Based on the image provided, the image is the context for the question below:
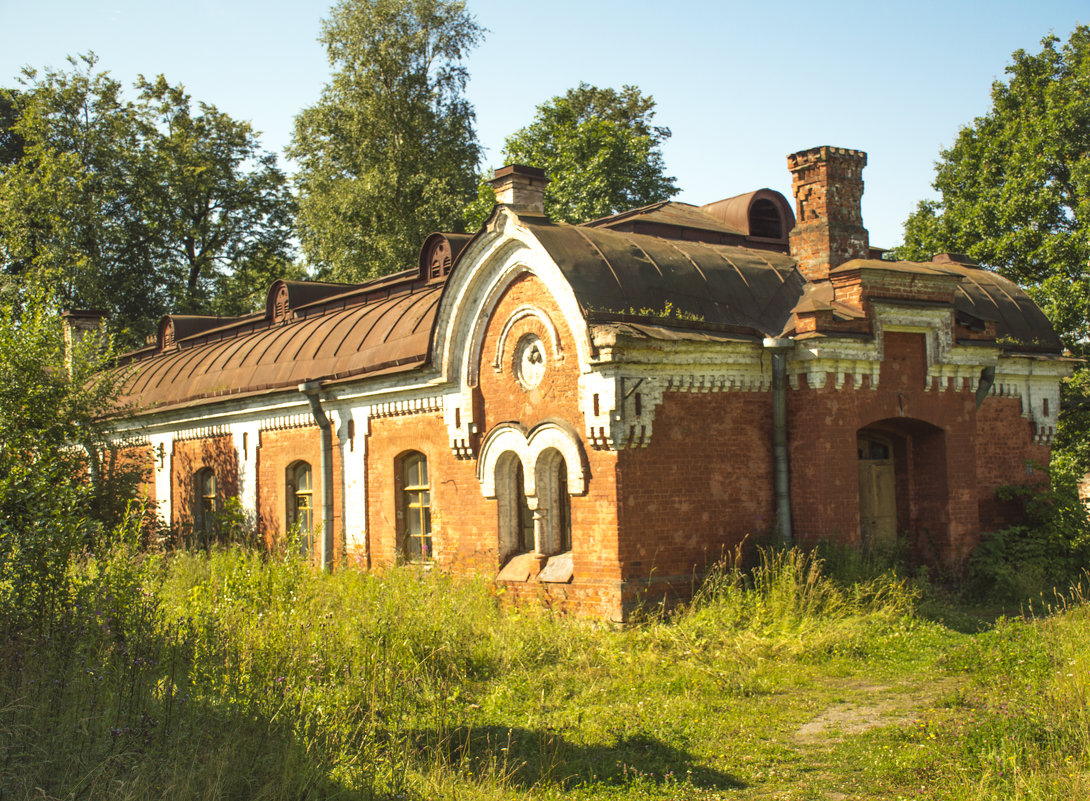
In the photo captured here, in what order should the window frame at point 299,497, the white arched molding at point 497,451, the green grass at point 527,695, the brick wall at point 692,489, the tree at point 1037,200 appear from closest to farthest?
the green grass at point 527,695
the brick wall at point 692,489
the white arched molding at point 497,451
the window frame at point 299,497
the tree at point 1037,200

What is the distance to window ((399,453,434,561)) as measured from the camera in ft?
46.8

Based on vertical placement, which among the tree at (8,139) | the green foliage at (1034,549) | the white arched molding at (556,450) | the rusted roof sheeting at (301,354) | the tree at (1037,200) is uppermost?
the tree at (8,139)

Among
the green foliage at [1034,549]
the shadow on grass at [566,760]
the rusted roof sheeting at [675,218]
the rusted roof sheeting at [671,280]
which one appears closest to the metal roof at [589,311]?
the rusted roof sheeting at [671,280]

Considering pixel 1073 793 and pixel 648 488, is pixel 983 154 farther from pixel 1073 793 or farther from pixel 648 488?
pixel 1073 793

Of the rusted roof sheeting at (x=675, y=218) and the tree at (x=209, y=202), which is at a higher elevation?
A: the tree at (x=209, y=202)

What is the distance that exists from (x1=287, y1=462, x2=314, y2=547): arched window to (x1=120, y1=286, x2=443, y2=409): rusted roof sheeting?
4.82 feet

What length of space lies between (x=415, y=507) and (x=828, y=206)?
23.4ft

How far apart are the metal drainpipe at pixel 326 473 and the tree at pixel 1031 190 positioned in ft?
51.9

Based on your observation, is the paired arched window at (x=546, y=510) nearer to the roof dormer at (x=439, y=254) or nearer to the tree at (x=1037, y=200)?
the roof dormer at (x=439, y=254)

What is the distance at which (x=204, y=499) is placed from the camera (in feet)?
63.6

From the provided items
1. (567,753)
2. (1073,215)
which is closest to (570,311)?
(567,753)

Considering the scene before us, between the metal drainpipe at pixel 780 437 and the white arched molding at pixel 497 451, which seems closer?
the metal drainpipe at pixel 780 437

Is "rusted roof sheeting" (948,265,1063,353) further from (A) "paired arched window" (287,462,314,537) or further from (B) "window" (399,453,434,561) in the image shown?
(A) "paired arched window" (287,462,314,537)

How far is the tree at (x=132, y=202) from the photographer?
29.0m
